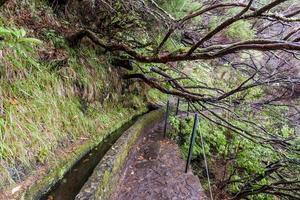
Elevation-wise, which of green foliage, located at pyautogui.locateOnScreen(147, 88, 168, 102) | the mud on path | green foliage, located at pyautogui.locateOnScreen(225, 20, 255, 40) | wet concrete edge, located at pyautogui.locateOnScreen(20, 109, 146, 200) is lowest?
the mud on path

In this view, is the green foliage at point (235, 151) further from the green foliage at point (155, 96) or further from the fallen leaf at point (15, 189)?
the fallen leaf at point (15, 189)

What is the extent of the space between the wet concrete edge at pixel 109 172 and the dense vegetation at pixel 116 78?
1.95 ft

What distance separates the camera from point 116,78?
6371 millimetres

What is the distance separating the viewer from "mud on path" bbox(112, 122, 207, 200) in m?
4.03

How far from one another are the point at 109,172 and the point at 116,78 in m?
3.14

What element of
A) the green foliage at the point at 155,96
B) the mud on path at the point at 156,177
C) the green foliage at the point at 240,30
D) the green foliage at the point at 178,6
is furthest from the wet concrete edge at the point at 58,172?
the green foliage at the point at 240,30

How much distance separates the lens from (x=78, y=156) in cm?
407

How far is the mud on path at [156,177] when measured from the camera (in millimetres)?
4027

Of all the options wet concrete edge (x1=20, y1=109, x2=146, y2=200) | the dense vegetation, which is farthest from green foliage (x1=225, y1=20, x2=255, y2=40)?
wet concrete edge (x1=20, y1=109, x2=146, y2=200)

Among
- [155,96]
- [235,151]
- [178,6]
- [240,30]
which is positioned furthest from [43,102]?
[155,96]

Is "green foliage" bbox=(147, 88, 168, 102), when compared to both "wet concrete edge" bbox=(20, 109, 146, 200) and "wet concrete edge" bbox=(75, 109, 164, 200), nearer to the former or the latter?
"wet concrete edge" bbox=(75, 109, 164, 200)

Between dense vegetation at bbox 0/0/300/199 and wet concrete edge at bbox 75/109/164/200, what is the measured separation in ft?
1.95

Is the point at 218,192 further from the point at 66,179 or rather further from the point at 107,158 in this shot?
the point at 66,179

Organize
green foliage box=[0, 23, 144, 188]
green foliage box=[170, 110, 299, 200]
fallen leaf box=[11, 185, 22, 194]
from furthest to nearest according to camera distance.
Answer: green foliage box=[170, 110, 299, 200] < green foliage box=[0, 23, 144, 188] < fallen leaf box=[11, 185, 22, 194]
